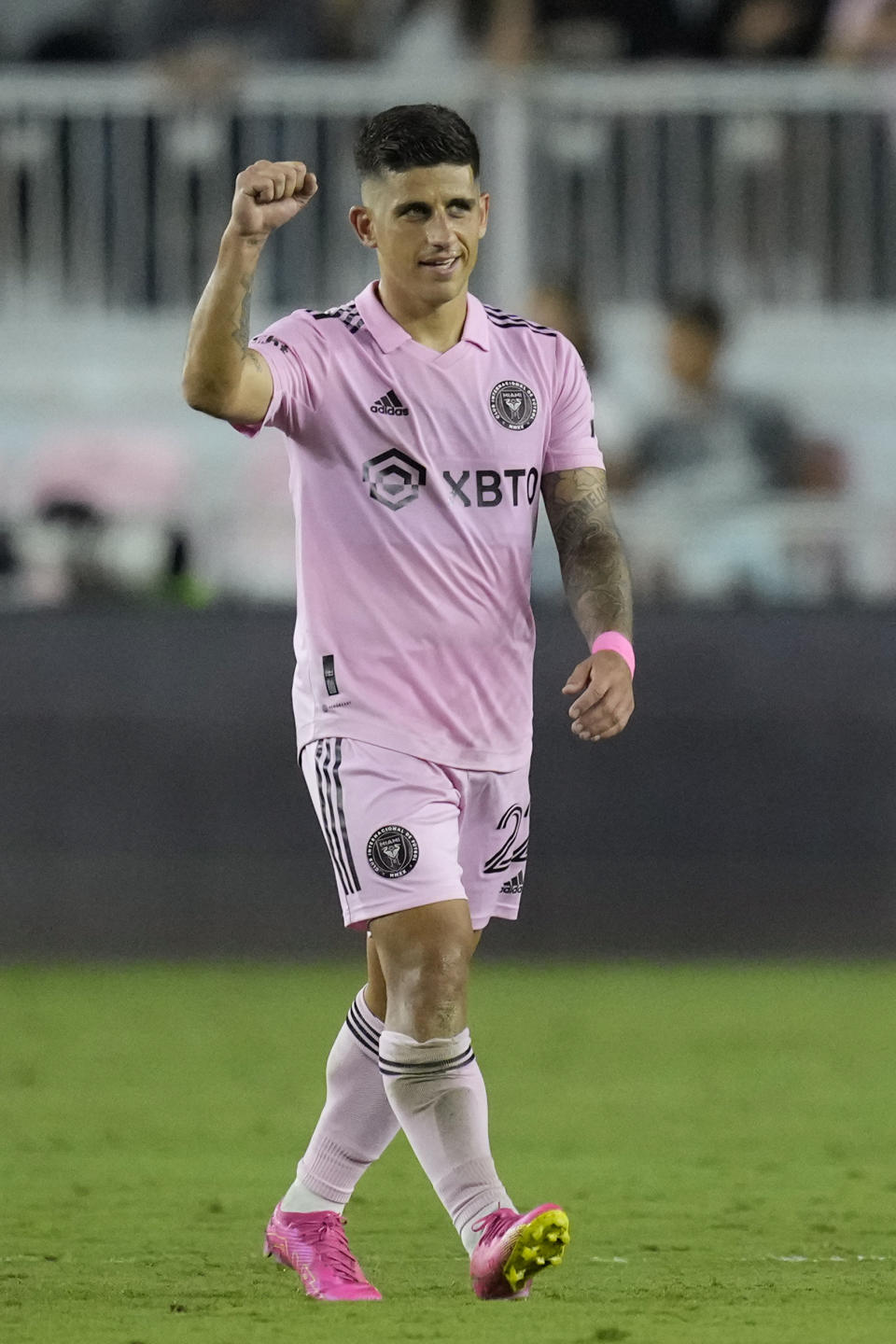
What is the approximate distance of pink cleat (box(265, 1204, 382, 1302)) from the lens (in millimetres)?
4664

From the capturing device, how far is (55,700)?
10.6m

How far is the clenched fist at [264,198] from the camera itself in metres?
4.29

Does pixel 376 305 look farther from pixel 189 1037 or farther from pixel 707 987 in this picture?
pixel 707 987

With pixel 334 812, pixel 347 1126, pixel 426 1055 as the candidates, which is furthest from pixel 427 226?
pixel 347 1126

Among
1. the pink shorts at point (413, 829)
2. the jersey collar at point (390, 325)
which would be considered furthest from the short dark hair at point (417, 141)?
the pink shorts at point (413, 829)

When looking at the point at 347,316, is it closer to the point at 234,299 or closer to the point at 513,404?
the point at 513,404

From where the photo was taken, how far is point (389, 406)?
4.68m

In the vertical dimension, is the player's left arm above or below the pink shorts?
above

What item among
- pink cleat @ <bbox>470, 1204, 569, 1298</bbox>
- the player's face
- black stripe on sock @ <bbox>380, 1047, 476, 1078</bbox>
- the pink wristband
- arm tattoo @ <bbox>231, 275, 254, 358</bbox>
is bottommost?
pink cleat @ <bbox>470, 1204, 569, 1298</bbox>

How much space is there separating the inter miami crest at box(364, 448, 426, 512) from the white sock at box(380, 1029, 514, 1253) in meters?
1.03

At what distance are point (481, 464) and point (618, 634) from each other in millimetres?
429

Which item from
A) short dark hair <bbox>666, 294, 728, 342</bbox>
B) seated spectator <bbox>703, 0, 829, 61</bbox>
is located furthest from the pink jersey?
seated spectator <bbox>703, 0, 829, 61</bbox>

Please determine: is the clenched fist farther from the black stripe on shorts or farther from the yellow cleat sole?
the yellow cleat sole

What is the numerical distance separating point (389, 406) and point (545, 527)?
590 centimetres
